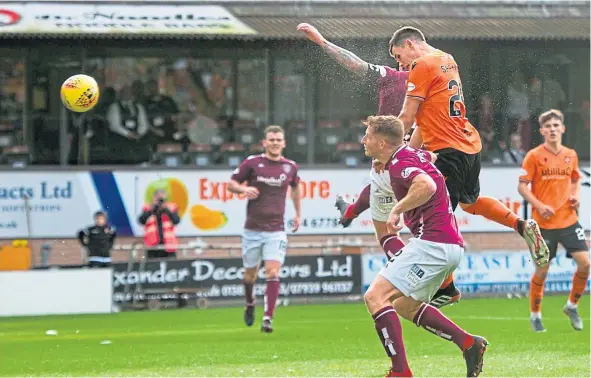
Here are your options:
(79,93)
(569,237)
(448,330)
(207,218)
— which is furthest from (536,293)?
(207,218)

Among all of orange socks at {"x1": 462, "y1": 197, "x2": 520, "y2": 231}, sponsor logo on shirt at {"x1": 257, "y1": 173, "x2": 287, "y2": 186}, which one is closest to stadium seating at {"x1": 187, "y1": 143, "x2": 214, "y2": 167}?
sponsor logo on shirt at {"x1": 257, "y1": 173, "x2": 287, "y2": 186}

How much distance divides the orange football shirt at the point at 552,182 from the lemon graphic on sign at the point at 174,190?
1096 centimetres

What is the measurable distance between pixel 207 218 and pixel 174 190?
0.82 meters

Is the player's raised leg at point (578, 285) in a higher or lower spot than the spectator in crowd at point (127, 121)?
lower

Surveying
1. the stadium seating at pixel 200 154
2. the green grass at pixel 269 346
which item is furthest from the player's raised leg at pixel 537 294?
the stadium seating at pixel 200 154

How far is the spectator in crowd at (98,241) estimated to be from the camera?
2248 cm

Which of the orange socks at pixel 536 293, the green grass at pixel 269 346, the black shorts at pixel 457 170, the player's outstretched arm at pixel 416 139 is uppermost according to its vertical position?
the player's outstretched arm at pixel 416 139

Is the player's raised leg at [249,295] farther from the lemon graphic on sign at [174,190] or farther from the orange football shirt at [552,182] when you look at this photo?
the lemon graphic on sign at [174,190]

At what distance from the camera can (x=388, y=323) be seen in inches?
376

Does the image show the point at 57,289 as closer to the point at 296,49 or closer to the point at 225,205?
the point at 225,205

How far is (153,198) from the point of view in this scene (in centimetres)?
2497

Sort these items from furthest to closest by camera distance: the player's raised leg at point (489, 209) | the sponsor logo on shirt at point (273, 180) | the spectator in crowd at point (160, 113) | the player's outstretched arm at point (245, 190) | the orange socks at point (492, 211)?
the spectator in crowd at point (160, 113)
the sponsor logo on shirt at point (273, 180)
the player's outstretched arm at point (245, 190)
the orange socks at point (492, 211)
the player's raised leg at point (489, 209)

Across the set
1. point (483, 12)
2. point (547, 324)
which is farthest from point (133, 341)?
point (483, 12)

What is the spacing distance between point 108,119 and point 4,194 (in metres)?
2.43
